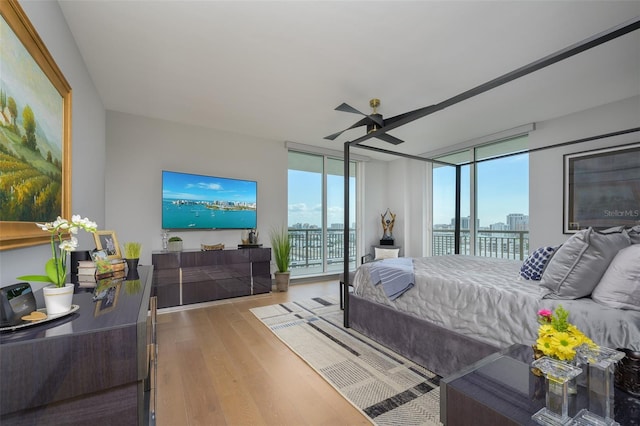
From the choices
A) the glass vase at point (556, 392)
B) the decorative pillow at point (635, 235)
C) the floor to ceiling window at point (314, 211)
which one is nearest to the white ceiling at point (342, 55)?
the decorative pillow at point (635, 235)

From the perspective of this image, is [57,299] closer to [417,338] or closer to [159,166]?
[417,338]

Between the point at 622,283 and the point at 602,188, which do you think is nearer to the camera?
the point at 622,283

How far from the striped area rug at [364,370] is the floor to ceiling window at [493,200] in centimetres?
249

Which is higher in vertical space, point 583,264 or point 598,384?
point 583,264

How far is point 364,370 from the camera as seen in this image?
6.88 ft

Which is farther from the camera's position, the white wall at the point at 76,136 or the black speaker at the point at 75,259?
the black speaker at the point at 75,259

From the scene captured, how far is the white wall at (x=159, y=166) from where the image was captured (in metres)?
3.70

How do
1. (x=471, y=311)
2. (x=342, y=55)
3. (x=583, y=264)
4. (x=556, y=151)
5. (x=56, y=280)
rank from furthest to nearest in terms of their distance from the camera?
(x=556, y=151) → (x=342, y=55) → (x=471, y=311) → (x=583, y=264) → (x=56, y=280)

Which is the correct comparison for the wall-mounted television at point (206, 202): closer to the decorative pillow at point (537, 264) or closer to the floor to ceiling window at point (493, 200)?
the floor to ceiling window at point (493, 200)

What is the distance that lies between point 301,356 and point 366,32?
2620 millimetres

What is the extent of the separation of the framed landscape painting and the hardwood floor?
125 cm

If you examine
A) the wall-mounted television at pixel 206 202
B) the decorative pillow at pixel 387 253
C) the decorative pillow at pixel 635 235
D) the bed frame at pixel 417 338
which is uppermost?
the wall-mounted television at pixel 206 202

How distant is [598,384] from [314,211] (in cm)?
479

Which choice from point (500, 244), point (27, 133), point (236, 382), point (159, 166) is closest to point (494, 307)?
point (236, 382)
